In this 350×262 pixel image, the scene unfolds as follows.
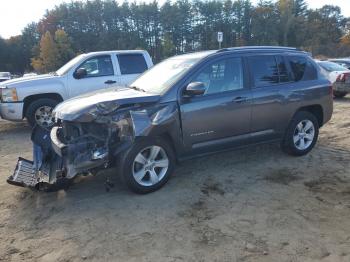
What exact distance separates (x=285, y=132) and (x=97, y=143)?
3.21 m

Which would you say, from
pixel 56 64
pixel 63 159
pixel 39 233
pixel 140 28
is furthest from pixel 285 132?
pixel 140 28

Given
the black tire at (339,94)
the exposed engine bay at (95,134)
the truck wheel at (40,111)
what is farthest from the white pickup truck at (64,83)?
the black tire at (339,94)

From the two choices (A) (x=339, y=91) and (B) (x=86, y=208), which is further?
(A) (x=339, y=91)

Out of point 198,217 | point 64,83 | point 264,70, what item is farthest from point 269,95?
point 64,83

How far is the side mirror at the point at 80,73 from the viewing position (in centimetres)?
911

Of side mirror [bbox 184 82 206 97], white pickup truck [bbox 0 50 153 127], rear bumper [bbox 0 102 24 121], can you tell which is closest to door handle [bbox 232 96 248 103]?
side mirror [bbox 184 82 206 97]

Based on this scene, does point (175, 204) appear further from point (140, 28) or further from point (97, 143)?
point (140, 28)

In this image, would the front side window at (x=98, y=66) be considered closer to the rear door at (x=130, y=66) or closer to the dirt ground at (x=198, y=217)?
the rear door at (x=130, y=66)

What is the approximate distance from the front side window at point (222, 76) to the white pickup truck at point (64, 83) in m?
3.73

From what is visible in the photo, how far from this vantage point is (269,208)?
176 inches

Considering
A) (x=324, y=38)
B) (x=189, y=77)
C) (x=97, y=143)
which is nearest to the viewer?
(x=97, y=143)

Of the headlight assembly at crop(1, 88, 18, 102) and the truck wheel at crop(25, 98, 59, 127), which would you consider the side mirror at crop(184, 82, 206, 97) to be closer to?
the truck wheel at crop(25, 98, 59, 127)

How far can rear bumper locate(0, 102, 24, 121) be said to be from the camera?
28.8ft

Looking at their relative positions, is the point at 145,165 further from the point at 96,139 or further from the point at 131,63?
the point at 131,63
